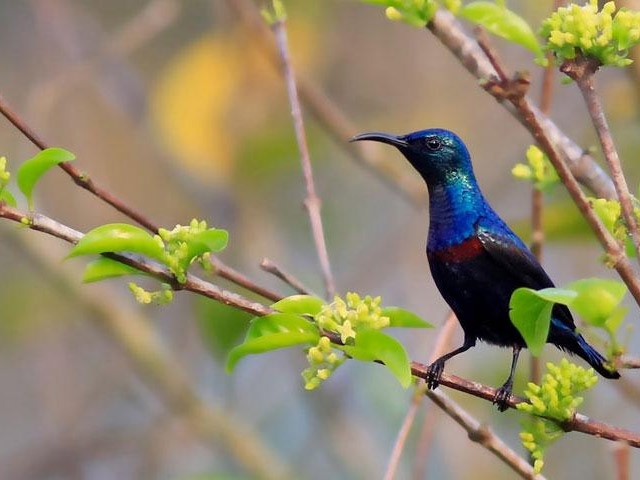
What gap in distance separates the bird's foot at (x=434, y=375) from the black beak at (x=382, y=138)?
535mm

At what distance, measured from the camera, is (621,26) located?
1.64m

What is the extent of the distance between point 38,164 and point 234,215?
279cm

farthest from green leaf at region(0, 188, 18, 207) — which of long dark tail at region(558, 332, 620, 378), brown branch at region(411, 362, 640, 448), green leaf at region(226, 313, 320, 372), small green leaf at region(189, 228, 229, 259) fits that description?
long dark tail at region(558, 332, 620, 378)

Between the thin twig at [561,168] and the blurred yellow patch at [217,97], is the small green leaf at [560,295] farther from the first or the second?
the blurred yellow patch at [217,97]

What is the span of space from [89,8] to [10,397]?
2287 mm

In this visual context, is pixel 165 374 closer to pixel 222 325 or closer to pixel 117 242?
pixel 222 325

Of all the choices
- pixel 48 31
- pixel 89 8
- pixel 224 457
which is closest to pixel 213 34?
pixel 48 31

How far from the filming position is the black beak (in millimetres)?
2477

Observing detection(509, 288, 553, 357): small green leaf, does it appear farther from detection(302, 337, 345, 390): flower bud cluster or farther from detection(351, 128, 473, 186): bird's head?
detection(351, 128, 473, 186): bird's head

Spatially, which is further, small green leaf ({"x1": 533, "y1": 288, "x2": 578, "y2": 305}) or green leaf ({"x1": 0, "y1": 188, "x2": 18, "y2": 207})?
green leaf ({"x1": 0, "y1": 188, "x2": 18, "y2": 207})

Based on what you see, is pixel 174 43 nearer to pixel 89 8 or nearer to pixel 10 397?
pixel 89 8

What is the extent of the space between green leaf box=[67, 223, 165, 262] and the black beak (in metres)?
0.79

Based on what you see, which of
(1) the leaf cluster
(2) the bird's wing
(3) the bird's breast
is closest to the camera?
(1) the leaf cluster

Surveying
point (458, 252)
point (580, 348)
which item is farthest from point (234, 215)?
point (580, 348)
